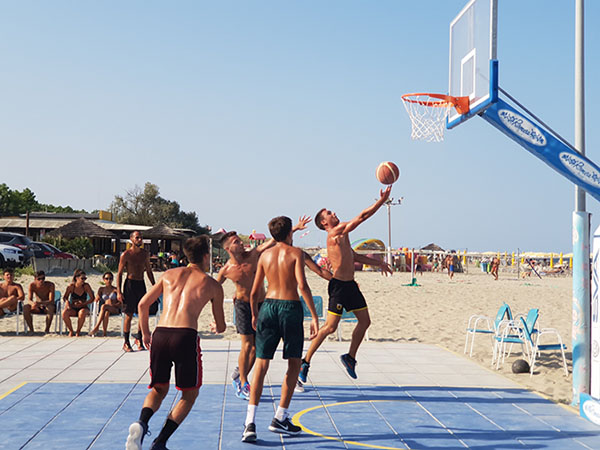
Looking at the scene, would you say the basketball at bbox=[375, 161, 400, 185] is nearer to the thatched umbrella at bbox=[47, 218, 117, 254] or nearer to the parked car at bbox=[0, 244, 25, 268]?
the parked car at bbox=[0, 244, 25, 268]

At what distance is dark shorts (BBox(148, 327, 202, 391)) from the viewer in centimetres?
441

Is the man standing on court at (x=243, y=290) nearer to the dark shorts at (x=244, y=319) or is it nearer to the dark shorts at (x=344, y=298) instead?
the dark shorts at (x=244, y=319)

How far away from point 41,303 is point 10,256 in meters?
15.0

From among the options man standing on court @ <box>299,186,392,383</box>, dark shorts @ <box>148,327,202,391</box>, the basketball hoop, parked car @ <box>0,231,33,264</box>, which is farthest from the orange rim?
parked car @ <box>0,231,33,264</box>

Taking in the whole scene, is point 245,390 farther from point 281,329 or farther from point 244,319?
point 281,329

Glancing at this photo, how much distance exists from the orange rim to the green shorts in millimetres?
3179

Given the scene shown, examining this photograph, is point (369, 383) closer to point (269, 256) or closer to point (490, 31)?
point (269, 256)

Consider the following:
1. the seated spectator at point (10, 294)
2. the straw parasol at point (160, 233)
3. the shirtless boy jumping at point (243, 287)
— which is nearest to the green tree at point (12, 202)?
the straw parasol at point (160, 233)

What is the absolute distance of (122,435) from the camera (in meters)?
5.17

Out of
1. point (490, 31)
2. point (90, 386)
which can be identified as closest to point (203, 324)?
point (90, 386)

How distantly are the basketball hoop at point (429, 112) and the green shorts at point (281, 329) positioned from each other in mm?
3240

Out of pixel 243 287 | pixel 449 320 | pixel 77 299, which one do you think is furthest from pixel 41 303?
pixel 449 320

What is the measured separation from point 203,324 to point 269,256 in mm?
8185

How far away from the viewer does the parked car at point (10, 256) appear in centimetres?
2466
